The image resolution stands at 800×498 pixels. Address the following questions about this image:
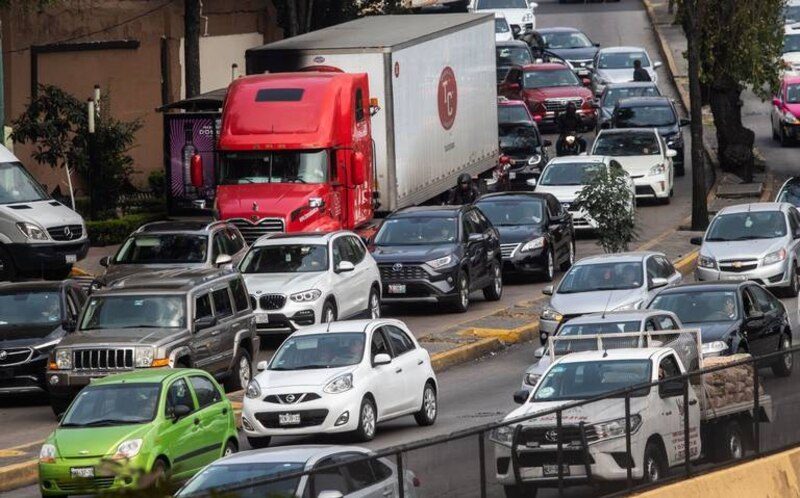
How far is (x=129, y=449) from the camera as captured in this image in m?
18.6

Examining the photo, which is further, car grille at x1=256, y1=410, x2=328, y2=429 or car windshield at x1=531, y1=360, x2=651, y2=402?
car grille at x1=256, y1=410, x2=328, y2=429

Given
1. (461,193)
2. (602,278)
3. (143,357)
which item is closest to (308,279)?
(602,278)

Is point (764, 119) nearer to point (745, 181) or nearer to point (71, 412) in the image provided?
point (745, 181)

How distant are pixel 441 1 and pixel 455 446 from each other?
62.7 m

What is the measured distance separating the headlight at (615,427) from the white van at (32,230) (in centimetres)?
1848

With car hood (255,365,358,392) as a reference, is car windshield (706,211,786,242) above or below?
above

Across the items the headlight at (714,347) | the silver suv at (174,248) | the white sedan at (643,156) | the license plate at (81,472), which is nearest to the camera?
the license plate at (81,472)

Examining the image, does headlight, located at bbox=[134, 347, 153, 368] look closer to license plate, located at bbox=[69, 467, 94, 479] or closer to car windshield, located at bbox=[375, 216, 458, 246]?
license plate, located at bbox=[69, 467, 94, 479]

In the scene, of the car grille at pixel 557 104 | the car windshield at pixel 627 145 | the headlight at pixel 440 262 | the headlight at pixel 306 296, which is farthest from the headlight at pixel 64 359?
the car grille at pixel 557 104

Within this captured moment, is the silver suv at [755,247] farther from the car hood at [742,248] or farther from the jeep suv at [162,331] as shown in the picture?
the jeep suv at [162,331]

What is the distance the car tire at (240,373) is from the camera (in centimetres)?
2545

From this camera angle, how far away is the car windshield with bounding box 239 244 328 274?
29.1 metres

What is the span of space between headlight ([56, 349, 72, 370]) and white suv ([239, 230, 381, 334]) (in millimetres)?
5083

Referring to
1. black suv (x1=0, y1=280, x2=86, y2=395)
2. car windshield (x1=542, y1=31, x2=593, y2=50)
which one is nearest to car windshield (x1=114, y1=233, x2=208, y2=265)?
black suv (x1=0, y1=280, x2=86, y2=395)
